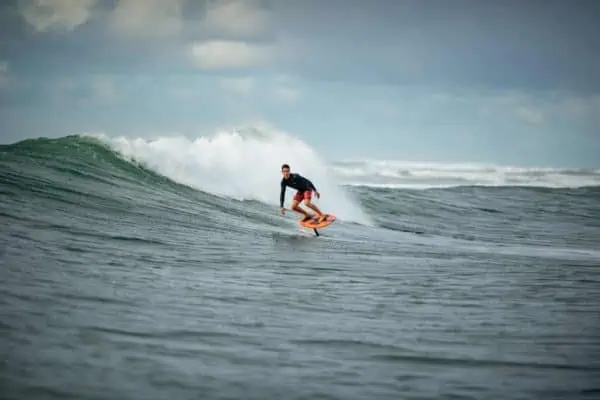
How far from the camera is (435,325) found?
806 cm

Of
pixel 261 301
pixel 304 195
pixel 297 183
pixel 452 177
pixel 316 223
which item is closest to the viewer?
pixel 261 301

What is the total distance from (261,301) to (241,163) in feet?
62.1

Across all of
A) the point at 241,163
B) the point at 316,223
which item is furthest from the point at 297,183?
the point at 241,163

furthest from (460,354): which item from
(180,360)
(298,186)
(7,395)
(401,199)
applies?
(401,199)

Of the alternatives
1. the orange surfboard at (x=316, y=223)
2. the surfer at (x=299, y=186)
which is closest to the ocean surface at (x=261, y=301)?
the orange surfboard at (x=316, y=223)

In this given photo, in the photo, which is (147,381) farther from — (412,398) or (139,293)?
(139,293)

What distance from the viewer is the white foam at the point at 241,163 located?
2459cm

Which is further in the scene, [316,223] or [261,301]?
[316,223]

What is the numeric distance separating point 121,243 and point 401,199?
19318 mm

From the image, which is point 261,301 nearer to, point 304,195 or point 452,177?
point 304,195

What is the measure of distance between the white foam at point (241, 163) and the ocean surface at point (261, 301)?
7.60ft

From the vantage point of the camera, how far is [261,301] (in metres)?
8.95

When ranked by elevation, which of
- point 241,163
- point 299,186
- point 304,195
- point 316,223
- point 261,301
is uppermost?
point 241,163

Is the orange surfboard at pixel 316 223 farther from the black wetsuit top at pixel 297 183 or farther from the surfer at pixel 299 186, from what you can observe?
the black wetsuit top at pixel 297 183
